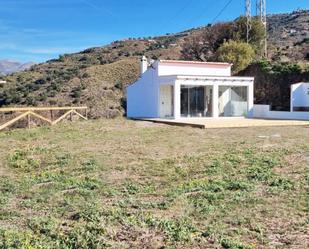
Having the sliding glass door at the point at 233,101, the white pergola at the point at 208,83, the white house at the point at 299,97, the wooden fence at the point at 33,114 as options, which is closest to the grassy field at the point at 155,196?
the wooden fence at the point at 33,114

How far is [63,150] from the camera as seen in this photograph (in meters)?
13.8

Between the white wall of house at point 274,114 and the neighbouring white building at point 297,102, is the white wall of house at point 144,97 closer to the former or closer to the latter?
the white wall of house at point 274,114

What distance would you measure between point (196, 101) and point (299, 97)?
22.6 feet

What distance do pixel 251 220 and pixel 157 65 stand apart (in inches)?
938

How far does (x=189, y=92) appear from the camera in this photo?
2895cm

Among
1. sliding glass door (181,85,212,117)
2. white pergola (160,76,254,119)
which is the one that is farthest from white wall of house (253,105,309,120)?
sliding glass door (181,85,212,117)

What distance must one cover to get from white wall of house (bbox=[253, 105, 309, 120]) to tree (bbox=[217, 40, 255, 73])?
29.0 ft

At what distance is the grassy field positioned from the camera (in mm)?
5727

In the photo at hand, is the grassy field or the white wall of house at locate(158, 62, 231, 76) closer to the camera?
the grassy field

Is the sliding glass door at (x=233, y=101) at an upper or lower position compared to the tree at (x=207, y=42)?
lower

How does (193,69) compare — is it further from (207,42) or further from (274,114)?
(207,42)

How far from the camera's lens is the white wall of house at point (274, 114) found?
28219 millimetres

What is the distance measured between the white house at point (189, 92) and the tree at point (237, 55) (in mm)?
8041

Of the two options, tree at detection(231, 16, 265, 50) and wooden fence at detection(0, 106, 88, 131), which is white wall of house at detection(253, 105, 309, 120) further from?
tree at detection(231, 16, 265, 50)
